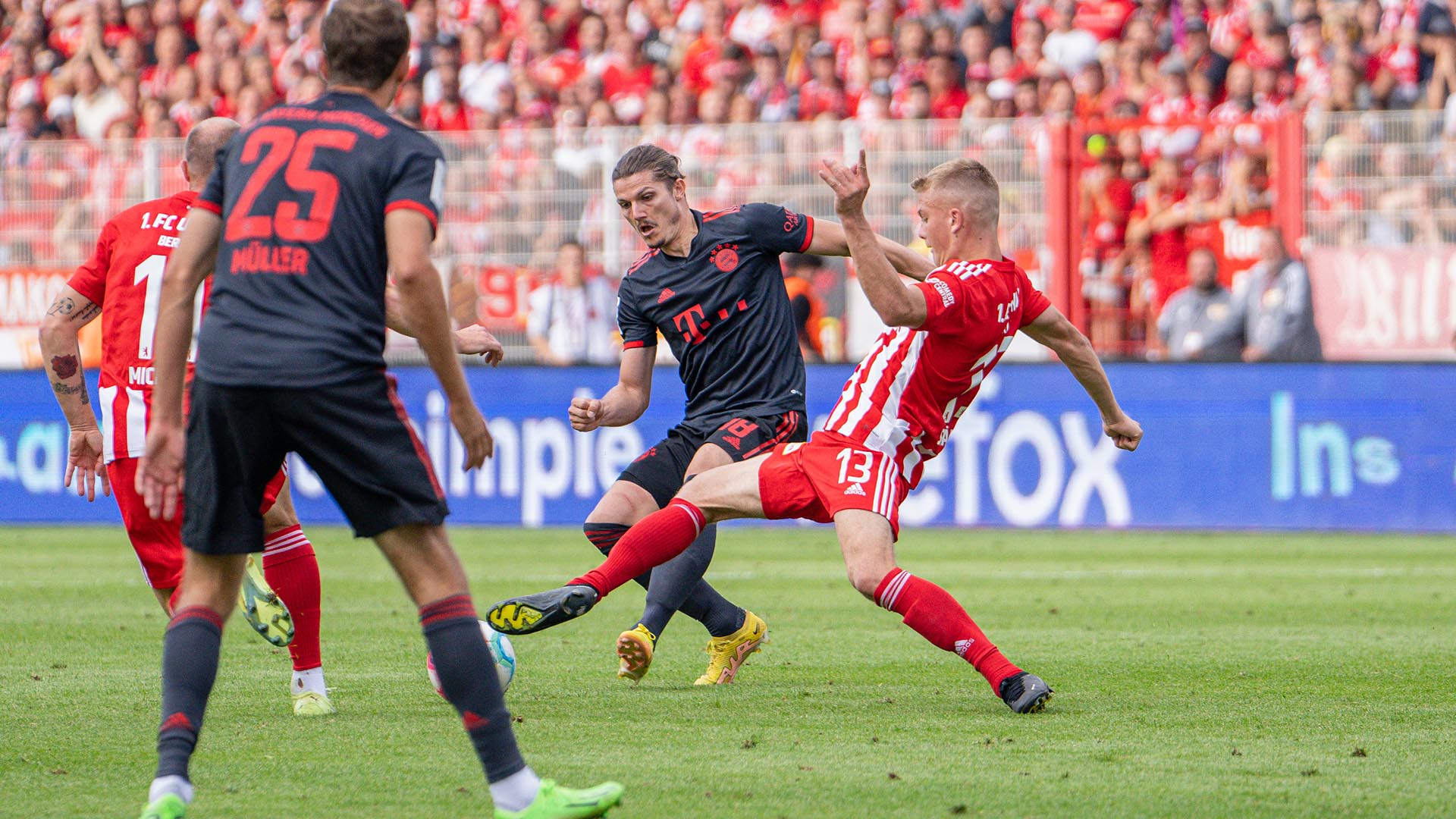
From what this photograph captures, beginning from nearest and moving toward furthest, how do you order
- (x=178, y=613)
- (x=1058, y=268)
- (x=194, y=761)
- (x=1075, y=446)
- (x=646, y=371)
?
(x=178, y=613) < (x=194, y=761) < (x=646, y=371) < (x=1075, y=446) < (x=1058, y=268)

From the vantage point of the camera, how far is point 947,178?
6.25 metres

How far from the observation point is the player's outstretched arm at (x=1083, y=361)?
21.1 feet

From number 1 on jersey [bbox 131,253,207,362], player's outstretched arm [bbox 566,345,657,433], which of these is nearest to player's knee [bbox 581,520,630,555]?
player's outstretched arm [bbox 566,345,657,433]

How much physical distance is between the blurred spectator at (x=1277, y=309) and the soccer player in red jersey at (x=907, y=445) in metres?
9.06

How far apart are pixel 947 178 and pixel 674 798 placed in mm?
2566

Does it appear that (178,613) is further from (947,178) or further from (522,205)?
(522,205)

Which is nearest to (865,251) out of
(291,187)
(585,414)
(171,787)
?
(585,414)

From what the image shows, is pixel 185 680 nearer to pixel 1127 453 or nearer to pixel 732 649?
pixel 732 649

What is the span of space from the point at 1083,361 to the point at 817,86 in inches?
493

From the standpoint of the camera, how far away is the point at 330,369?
4207 mm

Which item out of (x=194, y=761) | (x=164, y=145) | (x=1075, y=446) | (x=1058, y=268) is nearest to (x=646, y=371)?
(x=194, y=761)

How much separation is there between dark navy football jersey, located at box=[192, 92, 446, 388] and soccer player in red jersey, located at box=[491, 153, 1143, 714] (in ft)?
6.07

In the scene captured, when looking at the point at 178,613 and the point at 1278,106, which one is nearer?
the point at 178,613

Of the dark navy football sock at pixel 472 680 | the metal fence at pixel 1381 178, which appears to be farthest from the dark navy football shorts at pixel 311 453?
the metal fence at pixel 1381 178
